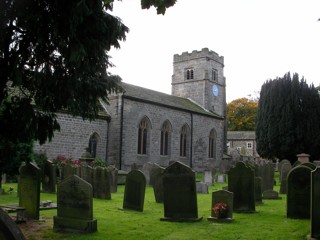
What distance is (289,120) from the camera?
3053 cm

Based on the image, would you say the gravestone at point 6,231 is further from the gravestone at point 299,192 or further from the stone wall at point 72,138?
the stone wall at point 72,138

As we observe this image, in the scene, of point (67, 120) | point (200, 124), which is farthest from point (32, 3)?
point (200, 124)

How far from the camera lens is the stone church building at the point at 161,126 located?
23.7 m

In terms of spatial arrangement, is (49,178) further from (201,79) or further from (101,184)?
(201,79)

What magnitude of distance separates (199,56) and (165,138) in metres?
13.9

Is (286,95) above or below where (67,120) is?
above

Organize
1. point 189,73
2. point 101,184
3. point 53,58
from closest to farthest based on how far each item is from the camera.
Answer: point 53,58, point 101,184, point 189,73

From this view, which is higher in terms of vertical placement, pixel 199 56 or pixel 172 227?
pixel 199 56

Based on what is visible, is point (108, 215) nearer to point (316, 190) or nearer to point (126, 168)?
point (316, 190)

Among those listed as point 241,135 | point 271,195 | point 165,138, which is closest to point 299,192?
point 271,195

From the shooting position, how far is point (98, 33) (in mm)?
6715

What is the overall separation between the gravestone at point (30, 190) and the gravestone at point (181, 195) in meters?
2.89

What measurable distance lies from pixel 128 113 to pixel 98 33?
19.6 metres

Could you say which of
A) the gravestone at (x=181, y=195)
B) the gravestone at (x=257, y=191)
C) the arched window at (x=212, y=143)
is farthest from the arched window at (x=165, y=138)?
the gravestone at (x=181, y=195)
